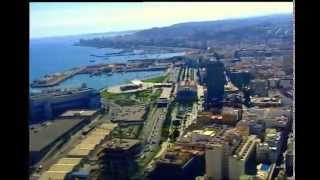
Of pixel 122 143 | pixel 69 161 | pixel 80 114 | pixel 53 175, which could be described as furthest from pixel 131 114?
pixel 53 175

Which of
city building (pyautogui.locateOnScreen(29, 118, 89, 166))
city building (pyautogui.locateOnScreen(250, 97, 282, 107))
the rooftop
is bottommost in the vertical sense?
the rooftop

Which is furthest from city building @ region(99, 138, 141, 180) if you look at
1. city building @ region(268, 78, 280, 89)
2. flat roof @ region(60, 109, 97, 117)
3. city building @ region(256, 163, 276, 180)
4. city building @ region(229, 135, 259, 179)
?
city building @ region(268, 78, 280, 89)

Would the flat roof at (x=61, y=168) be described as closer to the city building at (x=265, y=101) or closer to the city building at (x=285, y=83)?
the city building at (x=265, y=101)

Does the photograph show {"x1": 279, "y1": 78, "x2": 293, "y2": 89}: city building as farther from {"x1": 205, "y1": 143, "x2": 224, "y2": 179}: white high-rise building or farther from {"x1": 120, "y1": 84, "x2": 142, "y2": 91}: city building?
{"x1": 120, "y1": 84, "x2": 142, "y2": 91}: city building

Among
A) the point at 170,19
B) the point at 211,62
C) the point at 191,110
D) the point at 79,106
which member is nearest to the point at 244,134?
the point at 191,110

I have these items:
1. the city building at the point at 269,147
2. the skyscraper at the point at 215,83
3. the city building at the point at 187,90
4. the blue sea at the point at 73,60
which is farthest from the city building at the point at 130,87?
the city building at the point at 269,147
